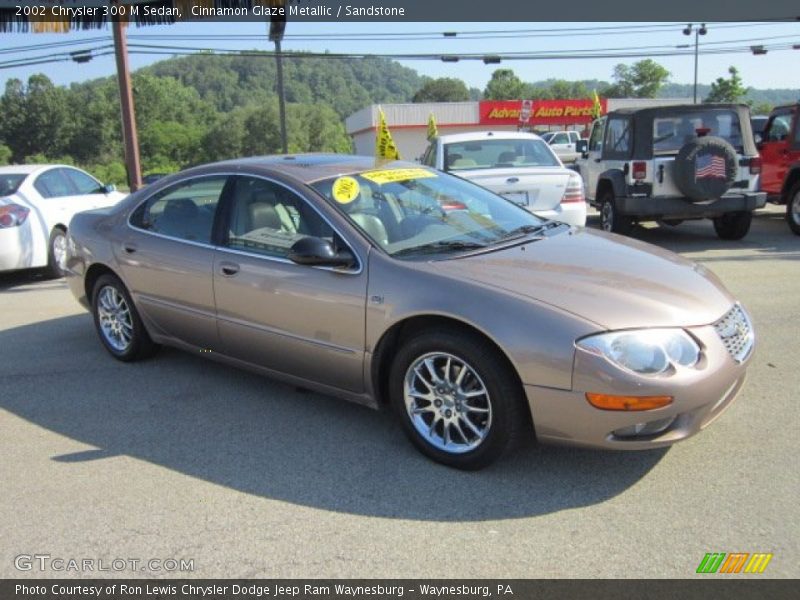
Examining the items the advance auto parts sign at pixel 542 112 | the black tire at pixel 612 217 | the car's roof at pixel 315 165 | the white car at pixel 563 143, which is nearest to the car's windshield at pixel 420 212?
the car's roof at pixel 315 165

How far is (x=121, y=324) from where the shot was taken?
540 centimetres

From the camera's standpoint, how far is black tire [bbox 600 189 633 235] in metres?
10.2

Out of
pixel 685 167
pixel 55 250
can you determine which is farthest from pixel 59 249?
pixel 685 167

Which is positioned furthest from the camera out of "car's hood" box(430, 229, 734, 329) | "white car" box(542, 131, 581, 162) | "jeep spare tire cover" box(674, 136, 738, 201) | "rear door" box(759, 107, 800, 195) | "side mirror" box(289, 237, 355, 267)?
"white car" box(542, 131, 581, 162)

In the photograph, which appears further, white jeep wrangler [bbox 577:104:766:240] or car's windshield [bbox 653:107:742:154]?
car's windshield [bbox 653:107:742:154]

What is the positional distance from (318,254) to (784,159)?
9.79 metres

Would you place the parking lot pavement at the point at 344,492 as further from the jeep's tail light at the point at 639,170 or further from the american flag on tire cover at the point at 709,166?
the jeep's tail light at the point at 639,170

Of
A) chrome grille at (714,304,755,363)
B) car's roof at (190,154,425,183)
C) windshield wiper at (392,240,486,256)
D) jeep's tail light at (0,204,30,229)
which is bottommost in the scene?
chrome grille at (714,304,755,363)

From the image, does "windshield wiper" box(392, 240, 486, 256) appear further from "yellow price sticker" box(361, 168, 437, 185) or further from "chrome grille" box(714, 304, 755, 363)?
"chrome grille" box(714, 304, 755, 363)

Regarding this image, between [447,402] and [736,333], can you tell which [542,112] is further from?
[447,402]

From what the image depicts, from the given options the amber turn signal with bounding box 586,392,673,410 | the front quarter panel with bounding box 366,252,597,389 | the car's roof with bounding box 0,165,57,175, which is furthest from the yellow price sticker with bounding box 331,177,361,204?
the car's roof with bounding box 0,165,57,175

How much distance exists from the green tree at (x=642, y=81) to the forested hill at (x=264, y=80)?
41.1 m

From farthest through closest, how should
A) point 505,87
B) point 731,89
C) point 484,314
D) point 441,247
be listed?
point 505,87 < point 731,89 < point 441,247 < point 484,314

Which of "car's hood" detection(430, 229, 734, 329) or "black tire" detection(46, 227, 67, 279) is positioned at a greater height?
"car's hood" detection(430, 229, 734, 329)
